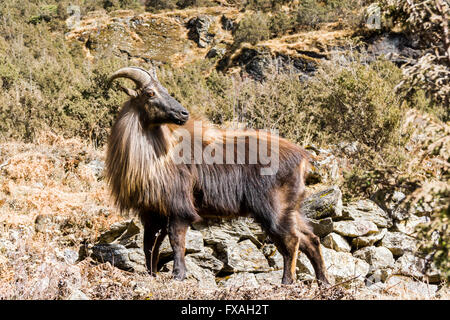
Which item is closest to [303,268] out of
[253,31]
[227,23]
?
[253,31]

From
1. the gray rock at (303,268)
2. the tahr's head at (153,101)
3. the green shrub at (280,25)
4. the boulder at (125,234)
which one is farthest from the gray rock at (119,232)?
the green shrub at (280,25)

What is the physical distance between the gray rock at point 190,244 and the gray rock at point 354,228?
2.11 m

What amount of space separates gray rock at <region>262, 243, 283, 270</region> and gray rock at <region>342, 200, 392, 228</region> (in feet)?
4.31

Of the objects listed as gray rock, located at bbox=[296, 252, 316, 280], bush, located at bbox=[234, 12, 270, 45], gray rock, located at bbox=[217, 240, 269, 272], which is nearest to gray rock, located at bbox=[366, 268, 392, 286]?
gray rock, located at bbox=[296, 252, 316, 280]

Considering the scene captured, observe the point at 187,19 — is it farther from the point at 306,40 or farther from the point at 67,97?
the point at 67,97

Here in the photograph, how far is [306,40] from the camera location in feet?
120

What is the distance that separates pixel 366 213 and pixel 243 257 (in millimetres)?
2262

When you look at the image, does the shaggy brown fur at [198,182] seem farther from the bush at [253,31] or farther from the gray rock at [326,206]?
the bush at [253,31]

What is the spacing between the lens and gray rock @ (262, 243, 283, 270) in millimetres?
6613

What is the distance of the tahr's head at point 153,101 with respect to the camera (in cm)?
532

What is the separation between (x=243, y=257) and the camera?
21.7ft

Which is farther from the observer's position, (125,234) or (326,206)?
(326,206)

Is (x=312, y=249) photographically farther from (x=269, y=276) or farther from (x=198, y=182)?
(x=198, y=182)

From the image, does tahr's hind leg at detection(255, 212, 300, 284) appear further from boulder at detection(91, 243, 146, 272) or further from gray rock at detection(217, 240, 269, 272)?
boulder at detection(91, 243, 146, 272)
